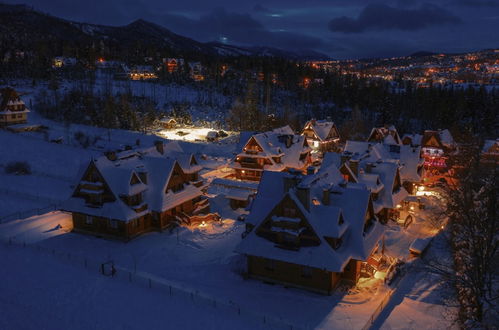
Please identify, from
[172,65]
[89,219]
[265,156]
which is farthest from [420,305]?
[172,65]

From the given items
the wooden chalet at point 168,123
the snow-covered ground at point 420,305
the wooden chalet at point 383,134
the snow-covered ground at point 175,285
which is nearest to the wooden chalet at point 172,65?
the wooden chalet at point 168,123

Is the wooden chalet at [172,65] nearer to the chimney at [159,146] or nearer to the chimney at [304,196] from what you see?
the chimney at [159,146]

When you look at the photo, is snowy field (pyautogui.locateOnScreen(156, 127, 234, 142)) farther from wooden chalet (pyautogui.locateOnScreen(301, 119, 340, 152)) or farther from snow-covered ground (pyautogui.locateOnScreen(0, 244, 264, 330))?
snow-covered ground (pyautogui.locateOnScreen(0, 244, 264, 330))

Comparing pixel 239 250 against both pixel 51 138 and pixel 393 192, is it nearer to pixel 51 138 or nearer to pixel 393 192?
pixel 393 192

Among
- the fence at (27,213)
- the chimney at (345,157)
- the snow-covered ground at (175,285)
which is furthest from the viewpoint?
the chimney at (345,157)

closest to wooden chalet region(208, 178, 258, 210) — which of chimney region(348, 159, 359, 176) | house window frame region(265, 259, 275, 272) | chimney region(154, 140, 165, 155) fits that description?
chimney region(154, 140, 165, 155)

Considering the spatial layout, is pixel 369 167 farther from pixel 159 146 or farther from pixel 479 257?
pixel 159 146
